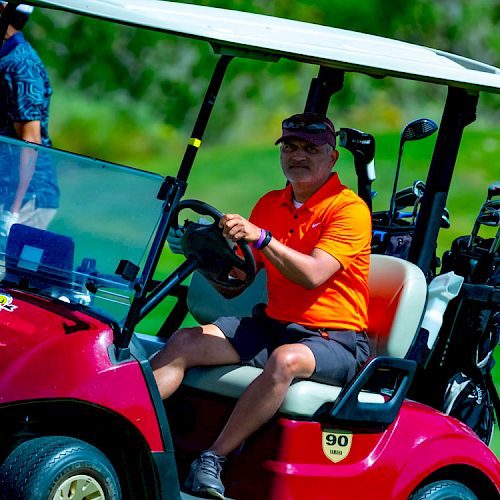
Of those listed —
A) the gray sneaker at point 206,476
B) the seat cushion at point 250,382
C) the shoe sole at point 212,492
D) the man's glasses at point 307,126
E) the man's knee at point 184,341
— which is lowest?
the shoe sole at point 212,492

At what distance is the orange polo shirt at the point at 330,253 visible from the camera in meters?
4.02

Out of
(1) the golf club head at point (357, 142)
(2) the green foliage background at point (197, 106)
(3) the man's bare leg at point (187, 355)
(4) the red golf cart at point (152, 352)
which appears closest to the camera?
(4) the red golf cart at point (152, 352)

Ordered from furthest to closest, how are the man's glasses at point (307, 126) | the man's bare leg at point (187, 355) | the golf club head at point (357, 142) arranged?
the golf club head at point (357, 142) < the man's glasses at point (307, 126) < the man's bare leg at point (187, 355)

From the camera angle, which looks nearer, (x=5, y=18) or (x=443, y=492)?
(x=5, y=18)

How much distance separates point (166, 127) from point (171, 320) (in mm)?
8832

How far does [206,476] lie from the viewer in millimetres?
3727

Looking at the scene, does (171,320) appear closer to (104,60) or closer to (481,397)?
(481,397)

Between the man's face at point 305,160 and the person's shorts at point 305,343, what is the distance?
461 mm

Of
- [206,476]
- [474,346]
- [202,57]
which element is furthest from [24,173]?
[202,57]

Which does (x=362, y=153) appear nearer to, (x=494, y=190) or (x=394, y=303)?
(x=494, y=190)

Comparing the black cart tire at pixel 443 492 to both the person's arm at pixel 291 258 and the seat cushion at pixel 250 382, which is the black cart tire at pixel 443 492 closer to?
the seat cushion at pixel 250 382

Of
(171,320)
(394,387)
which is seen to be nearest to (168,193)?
(394,387)

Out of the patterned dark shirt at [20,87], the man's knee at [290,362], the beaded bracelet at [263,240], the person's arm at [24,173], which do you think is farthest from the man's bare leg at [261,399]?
the patterned dark shirt at [20,87]

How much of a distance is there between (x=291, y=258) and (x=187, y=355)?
0.46m
